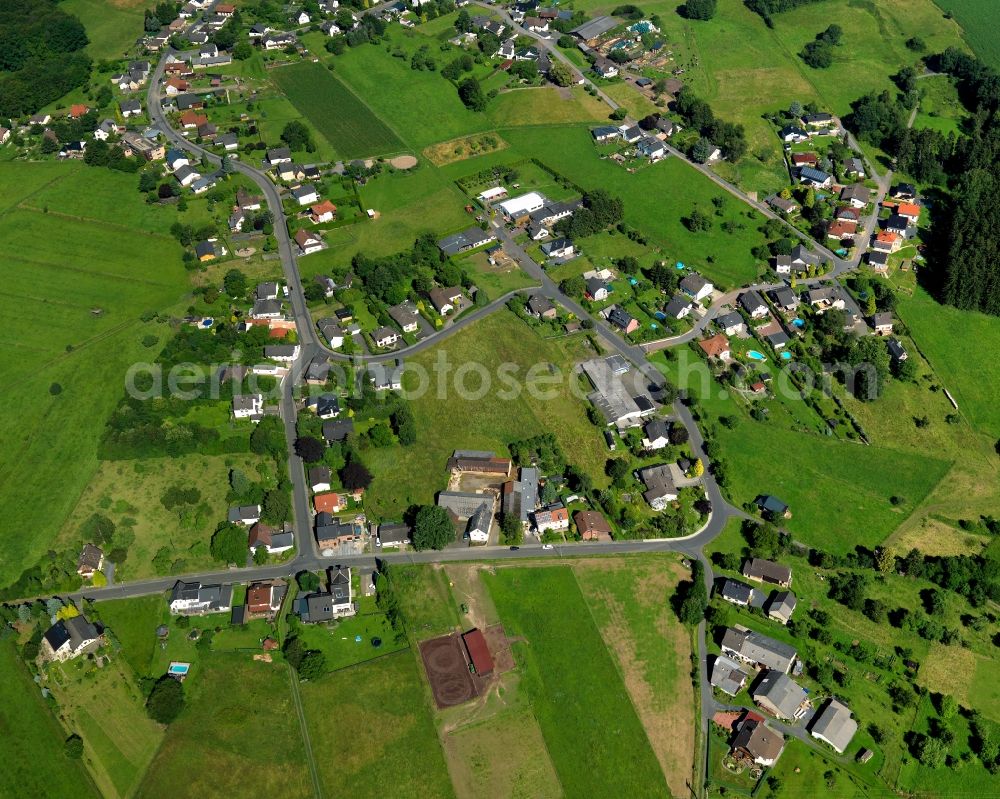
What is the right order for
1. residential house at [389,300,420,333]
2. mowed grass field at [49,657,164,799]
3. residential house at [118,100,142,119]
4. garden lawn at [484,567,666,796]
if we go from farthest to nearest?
1. residential house at [118,100,142,119]
2. residential house at [389,300,420,333]
3. mowed grass field at [49,657,164,799]
4. garden lawn at [484,567,666,796]

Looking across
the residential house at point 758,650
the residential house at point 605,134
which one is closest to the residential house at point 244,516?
the residential house at point 758,650

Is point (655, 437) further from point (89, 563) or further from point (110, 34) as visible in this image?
point (110, 34)

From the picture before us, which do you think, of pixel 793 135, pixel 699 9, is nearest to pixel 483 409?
pixel 793 135

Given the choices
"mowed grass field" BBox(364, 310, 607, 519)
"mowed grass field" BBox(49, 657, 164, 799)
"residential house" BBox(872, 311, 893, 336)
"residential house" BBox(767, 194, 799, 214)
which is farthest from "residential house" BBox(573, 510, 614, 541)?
"residential house" BBox(767, 194, 799, 214)

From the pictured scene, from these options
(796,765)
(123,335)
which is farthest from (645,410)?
(123,335)

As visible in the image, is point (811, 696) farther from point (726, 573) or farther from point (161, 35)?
point (161, 35)

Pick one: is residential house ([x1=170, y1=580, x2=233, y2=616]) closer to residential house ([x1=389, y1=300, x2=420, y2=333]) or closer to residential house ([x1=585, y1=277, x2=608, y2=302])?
residential house ([x1=389, y1=300, x2=420, y2=333])
